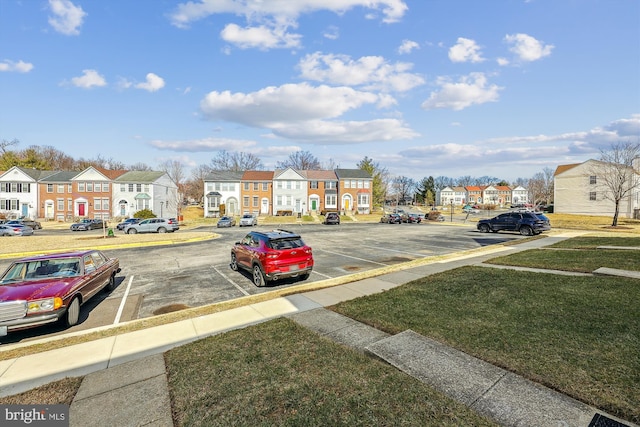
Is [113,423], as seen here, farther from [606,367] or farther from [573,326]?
[573,326]

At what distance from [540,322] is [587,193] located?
54.9 m

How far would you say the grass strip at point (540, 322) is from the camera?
14.0ft

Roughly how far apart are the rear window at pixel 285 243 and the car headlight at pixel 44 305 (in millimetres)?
5830

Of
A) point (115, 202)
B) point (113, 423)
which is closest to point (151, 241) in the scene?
point (113, 423)

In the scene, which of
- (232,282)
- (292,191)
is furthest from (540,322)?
(292,191)

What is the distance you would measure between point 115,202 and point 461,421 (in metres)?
64.2

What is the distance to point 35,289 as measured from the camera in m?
7.35

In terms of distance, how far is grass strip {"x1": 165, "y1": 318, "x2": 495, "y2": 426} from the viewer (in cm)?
369

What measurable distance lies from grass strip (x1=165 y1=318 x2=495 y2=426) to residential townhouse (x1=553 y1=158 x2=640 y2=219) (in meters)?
52.5

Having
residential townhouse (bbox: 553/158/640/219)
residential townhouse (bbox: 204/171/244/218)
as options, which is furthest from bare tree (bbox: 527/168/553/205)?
residential townhouse (bbox: 204/171/244/218)

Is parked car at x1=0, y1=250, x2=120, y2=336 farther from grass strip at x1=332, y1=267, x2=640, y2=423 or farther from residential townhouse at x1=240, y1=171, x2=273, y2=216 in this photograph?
residential townhouse at x1=240, y1=171, x2=273, y2=216

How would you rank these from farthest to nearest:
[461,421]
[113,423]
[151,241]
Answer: [151,241] → [113,423] → [461,421]

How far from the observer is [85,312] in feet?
29.7

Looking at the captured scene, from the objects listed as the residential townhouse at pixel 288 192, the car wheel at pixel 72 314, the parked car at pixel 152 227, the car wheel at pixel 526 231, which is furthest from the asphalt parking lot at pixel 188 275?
the residential townhouse at pixel 288 192
